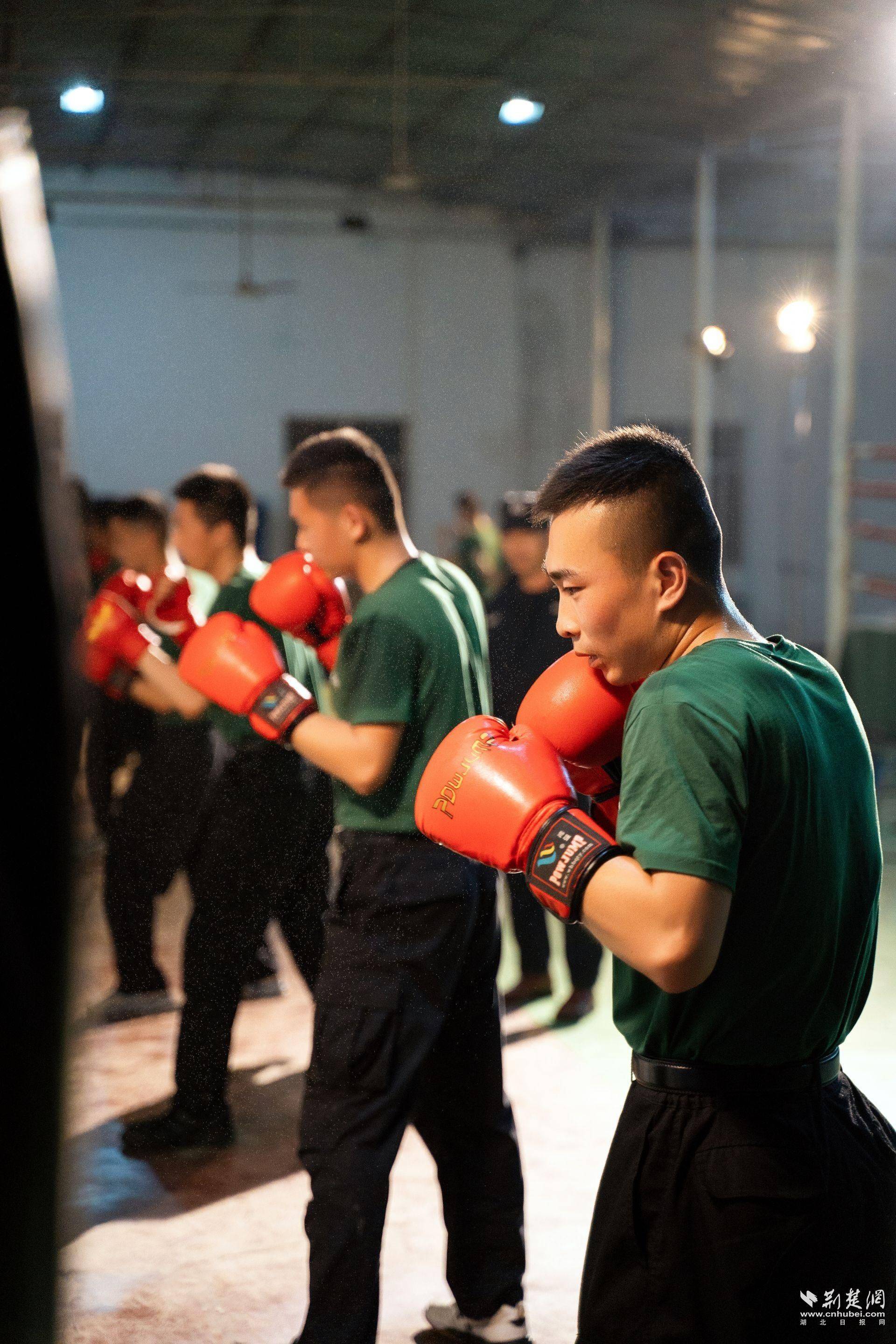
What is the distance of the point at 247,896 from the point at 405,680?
3.28ft

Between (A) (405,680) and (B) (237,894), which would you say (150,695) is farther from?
(A) (405,680)

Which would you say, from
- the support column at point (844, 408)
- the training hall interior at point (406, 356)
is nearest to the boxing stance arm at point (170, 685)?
the training hall interior at point (406, 356)

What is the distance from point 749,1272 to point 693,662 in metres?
0.57

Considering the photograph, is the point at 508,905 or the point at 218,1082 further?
the point at 508,905

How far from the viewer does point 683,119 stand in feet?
9.44

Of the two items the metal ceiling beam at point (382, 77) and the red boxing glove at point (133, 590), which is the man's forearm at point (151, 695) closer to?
the red boxing glove at point (133, 590)

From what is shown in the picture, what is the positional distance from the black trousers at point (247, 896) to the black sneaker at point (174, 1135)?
0.03 m

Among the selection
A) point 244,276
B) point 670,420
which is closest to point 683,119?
point 670,420

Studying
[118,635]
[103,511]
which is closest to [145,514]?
[103,511]

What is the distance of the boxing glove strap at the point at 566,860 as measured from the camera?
3.72ft

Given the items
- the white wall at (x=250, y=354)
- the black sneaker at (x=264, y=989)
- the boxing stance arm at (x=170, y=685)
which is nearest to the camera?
the boxing stance arm at (x=170, y=685)

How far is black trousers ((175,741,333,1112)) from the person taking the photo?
8.54ft

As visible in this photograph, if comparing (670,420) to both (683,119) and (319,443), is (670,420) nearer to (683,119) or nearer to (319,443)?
(683,119)

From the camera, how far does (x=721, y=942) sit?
3.68ft
